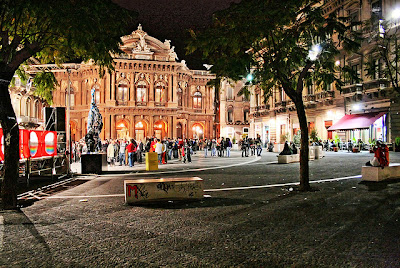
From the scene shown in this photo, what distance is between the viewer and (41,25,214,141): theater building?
165 ft

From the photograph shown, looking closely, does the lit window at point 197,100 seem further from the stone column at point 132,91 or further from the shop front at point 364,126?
the shop front at point 364,126

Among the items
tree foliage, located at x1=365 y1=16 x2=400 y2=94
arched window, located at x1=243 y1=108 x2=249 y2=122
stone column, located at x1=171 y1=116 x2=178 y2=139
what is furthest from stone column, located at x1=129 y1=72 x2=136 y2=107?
tree foliage, located at x1=365 y1=16 x2=400 y2=94

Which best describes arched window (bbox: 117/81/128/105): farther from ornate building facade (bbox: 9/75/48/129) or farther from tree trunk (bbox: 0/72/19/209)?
tree trunk (bbox: 0/72/19/209)

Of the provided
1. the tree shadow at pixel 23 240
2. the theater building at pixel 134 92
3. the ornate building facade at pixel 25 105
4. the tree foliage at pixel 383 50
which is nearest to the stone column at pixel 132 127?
the theater building at pixel 134 92

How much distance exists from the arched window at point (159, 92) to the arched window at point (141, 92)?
179 centimetres

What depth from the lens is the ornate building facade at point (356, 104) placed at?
88.2ft

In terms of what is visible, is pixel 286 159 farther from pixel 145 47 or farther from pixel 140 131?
pixel 145 47

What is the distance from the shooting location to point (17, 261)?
436 cm

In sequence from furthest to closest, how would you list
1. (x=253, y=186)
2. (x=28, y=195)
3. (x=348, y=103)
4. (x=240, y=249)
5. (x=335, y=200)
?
(x=348, y=103) < (x=253, y=186) < (x=28, y=195) < (x=335, y=200) < (x=240, y=249)

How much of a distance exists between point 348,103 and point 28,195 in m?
30.0

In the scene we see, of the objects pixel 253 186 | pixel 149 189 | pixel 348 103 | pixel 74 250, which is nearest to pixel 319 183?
pixel 253 186

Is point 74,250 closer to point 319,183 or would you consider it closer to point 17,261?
point 17,261

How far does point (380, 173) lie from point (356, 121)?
20.1 m

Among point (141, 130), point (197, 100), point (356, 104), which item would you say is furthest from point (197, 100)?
point (356, 104)
